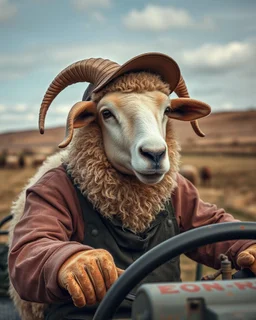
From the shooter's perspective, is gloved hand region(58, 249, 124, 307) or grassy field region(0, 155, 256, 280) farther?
grassy field region(0, 155, 256, 280)

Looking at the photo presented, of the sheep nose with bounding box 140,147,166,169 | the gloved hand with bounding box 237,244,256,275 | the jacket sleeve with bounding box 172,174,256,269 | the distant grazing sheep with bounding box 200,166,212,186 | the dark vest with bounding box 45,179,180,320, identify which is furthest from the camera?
the distant grazing sheep with bounding box 200,166,212,186

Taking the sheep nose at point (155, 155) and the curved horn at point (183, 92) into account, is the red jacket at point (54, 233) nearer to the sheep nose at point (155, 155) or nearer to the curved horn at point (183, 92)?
the curved horn at point (183, 92)

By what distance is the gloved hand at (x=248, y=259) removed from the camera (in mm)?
2109

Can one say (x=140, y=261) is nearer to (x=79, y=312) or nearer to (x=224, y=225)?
(x=224, y=225)

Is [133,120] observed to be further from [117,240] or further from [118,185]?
[117,240]

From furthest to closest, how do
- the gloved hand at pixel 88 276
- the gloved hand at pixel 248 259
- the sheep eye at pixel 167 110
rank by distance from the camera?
the sheep eye at pixel 167 110
the gloved hand at pixel 248 259
the gloved hand at pixel 88 276

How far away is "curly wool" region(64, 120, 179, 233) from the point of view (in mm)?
2490

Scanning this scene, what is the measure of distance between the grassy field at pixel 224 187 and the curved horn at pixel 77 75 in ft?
21.1

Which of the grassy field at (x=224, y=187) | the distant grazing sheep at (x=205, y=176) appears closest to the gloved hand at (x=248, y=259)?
the grassy field at (x=224, y=187)

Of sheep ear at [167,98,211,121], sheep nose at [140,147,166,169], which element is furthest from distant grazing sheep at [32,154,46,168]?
sheep nose at [140,147,166,169]

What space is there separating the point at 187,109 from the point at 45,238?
1.09 meters

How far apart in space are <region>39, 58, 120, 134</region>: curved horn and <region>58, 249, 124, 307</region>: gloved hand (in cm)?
113

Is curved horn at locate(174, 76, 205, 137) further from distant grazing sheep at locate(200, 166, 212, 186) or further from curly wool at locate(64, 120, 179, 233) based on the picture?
distant grazing sheep at locate(200, 166, 212, 186)

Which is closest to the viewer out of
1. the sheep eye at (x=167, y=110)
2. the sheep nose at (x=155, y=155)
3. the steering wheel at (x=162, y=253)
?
the steering wheel at (x=162, y=253)
